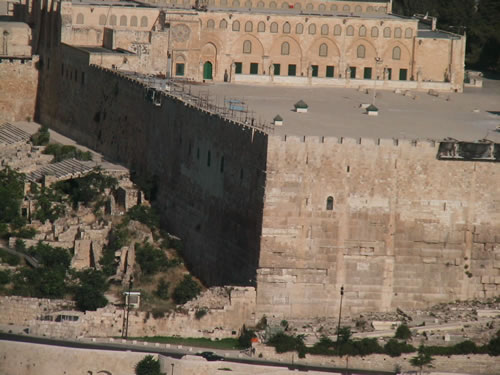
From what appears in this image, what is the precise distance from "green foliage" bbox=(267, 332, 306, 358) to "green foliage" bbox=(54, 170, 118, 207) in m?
17.4

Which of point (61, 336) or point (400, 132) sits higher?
point (400, 132)

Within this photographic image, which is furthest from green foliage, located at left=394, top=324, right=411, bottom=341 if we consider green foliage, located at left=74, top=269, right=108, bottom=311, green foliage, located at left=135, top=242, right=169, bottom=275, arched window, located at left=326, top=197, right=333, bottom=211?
green foliage, located at left=135, top=242, right=169, bottom=275

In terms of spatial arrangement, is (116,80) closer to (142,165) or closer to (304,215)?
(142,165)

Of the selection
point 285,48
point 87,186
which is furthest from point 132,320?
point 285,48

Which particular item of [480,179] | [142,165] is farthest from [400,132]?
[142,165]

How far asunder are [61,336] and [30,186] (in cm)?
1731

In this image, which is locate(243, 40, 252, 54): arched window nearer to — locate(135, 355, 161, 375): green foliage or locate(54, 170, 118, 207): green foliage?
locate(54, 170, 118, 207): green foliage

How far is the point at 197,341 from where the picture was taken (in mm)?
77688

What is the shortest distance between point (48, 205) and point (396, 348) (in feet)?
68.1

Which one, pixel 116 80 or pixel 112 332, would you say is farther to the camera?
pixel 116 80

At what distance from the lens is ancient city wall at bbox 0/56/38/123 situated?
359ft

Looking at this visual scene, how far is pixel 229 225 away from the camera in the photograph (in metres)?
83.5

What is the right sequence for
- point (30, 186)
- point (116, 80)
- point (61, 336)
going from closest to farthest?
point (61, 336)
point (30, 186)
point (116, 80)

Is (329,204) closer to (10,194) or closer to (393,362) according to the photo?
(393,362)
